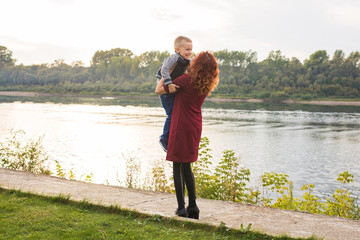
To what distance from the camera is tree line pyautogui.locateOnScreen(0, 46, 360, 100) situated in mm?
100625

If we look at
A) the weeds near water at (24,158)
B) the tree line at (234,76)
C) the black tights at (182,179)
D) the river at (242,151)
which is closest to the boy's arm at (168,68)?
the black tights at (182,179)

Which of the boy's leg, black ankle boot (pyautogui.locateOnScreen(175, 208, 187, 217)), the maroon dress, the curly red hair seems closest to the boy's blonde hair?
the curly red hair

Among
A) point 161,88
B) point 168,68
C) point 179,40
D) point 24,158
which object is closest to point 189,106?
point 161,88

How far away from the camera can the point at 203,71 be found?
152 inches

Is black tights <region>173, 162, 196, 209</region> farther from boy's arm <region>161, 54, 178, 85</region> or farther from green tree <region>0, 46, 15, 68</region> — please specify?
green tree <region>0, 46, 15, 68</region>

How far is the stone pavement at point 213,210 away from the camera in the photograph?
13.3 feet

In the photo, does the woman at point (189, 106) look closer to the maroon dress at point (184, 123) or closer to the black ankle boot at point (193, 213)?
the maroon dress at point (184, 123)

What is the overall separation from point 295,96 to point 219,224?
96.9 meters

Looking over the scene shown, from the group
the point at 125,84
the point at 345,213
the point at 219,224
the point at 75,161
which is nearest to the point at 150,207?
the point at 219,224

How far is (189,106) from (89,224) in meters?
1.63

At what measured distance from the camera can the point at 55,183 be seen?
230 inches

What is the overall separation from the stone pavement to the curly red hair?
1.48 metres

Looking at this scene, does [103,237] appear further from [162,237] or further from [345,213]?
[345,213]

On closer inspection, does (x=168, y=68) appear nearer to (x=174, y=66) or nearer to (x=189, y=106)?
(x=174, y=66)
